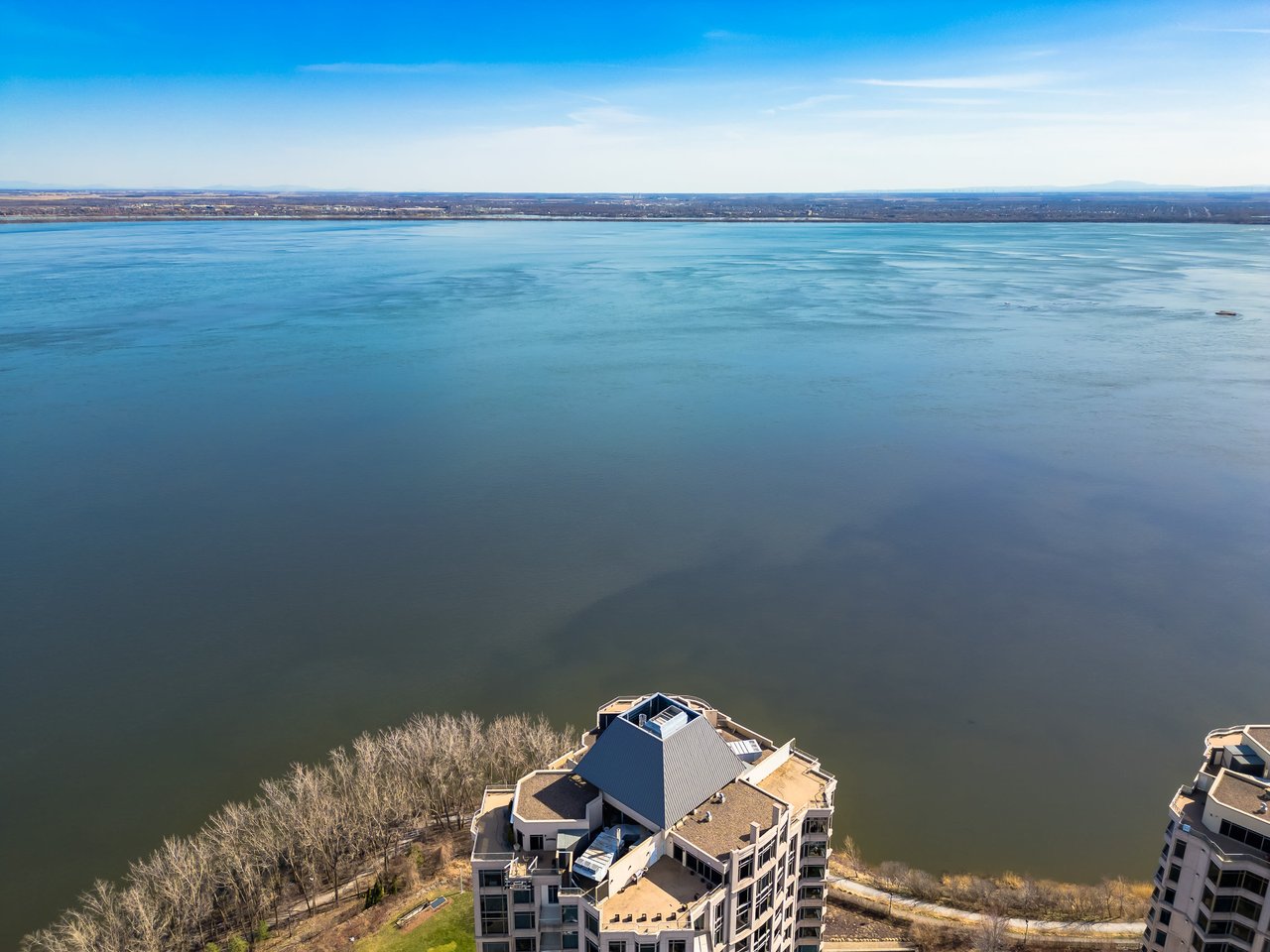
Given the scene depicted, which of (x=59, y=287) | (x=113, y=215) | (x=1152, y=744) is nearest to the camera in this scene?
(x=1152, y=744)

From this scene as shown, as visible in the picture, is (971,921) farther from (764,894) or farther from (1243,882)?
(764,894)

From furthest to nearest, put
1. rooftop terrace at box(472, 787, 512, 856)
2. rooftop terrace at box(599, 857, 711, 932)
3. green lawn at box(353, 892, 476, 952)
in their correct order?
1. green lawn at box(353, 892, 476, 952)
2. rooftop terrace at box(472, 787, 512, 856)
3. rooftop terrace at box(599, 857, 711, 932)

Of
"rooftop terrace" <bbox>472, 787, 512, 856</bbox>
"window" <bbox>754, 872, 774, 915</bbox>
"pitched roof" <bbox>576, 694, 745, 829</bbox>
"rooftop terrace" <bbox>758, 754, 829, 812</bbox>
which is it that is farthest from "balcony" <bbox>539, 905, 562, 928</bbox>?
"rooftop terrace" <bbox>758, 754, 829, 812</bbox>

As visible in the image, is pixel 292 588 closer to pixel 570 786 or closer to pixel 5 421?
pixel 570 786

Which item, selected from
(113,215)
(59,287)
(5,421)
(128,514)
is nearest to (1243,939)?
(128,514)

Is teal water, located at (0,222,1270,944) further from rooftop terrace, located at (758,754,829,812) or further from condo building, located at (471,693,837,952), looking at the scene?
condo building, located at (471,693,837,952)

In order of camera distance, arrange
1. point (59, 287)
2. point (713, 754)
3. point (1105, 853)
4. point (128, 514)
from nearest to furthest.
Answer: point (713, 754)
point (1105, 853)
point (128, 514)
point (59, 287)

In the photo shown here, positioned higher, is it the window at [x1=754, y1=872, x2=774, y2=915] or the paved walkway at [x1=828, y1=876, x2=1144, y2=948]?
the window at [x1=754, y1=872, x2=774, y2=915]
